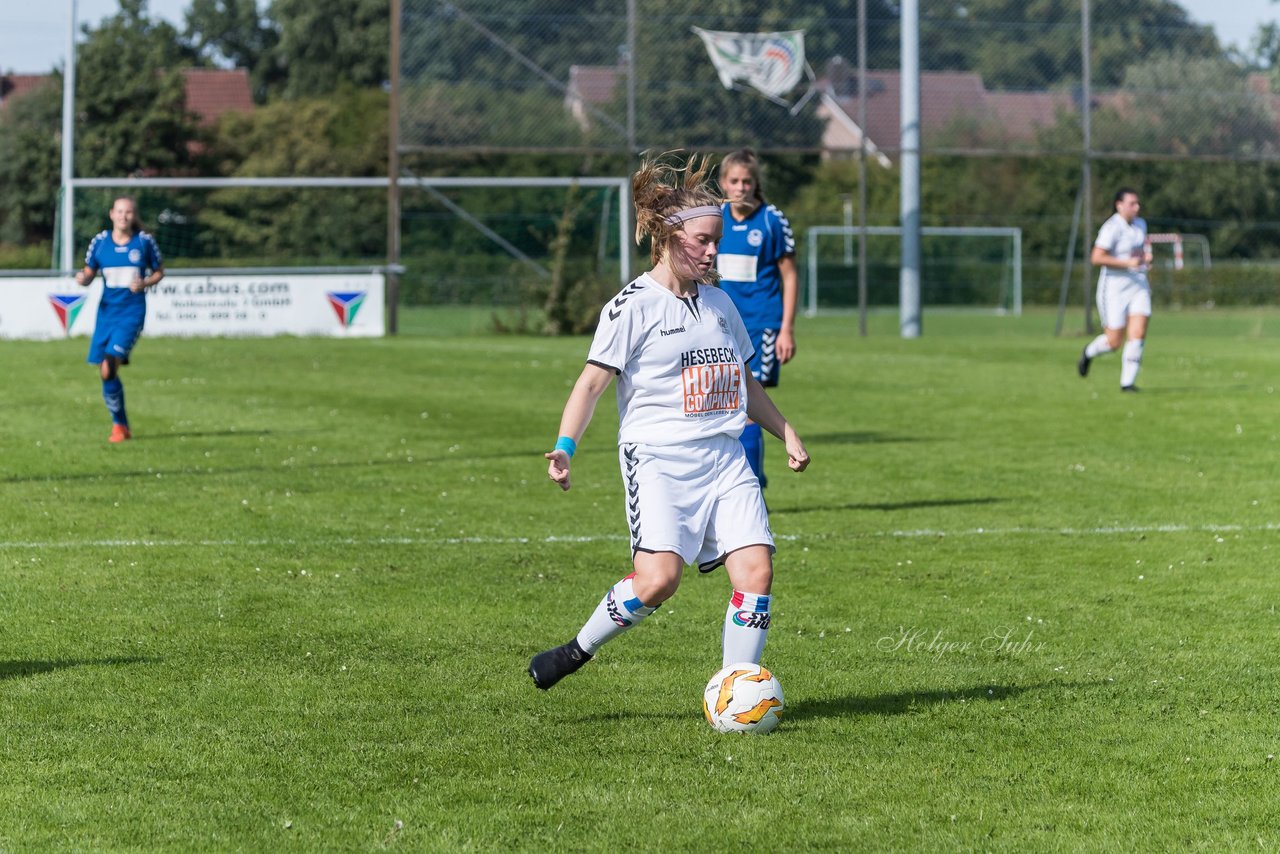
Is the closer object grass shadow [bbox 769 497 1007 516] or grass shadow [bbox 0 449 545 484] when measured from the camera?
grass shadow [bbox 769 497 1007 516]

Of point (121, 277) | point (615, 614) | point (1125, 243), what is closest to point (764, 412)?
point (615, 614)

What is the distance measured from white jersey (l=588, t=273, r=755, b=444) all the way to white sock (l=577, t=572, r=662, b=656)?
504mm

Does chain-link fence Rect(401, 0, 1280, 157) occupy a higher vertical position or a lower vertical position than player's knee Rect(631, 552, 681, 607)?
higher

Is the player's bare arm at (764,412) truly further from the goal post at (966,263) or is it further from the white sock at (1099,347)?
the goal post at (966,263)

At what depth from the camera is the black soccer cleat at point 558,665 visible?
5.65 m

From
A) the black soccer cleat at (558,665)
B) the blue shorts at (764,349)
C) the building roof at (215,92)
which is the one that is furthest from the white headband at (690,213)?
the building roof at (215,92)

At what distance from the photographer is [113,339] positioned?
14.1 m

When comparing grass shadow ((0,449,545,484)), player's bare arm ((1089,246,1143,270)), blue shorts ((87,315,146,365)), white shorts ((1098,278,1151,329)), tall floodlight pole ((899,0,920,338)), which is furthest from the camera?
tall floodlight pole ((899,0,920,338))

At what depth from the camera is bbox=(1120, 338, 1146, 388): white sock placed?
1797cm

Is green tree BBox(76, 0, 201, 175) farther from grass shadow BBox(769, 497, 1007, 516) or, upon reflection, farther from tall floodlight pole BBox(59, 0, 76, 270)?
grass shadow BBox(769, 497, 1007, 516)

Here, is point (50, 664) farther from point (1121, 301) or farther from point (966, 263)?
point (966, 263)

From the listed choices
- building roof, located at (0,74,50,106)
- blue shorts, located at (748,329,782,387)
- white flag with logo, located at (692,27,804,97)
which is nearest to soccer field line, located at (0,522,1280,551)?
blue shorts, located at (748,329,782,387)

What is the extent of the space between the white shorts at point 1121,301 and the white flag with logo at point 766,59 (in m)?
13.2

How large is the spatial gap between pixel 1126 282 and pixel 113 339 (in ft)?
34.9
